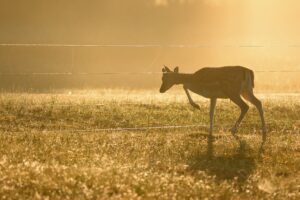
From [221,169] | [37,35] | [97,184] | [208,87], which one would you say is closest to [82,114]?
[208,87]

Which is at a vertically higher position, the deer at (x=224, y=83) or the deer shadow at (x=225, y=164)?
the deer at (x=224, y=83)

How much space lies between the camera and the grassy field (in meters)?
9.84

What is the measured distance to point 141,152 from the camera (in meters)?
13.9

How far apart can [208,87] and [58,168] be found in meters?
7.59

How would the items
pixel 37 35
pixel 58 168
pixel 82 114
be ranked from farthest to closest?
pixel 37 35 → pixel 82 114 → pixel 58 168

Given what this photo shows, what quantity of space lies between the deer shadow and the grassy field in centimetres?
2

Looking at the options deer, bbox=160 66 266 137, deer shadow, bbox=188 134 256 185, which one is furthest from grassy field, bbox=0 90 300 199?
deer, bbox=160 66 266 137

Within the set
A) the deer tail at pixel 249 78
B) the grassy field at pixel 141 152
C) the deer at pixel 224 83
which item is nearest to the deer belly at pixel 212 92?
the deer at pixel 224 83

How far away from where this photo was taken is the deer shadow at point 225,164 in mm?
11905

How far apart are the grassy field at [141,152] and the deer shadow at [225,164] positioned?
2 centimetres

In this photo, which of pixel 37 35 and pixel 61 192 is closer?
pixel 61 192

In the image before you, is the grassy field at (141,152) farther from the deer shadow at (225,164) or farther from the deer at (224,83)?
the deer at (224,83)

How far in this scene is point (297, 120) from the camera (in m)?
21.2

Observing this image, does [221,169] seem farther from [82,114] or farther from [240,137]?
[82,114]
